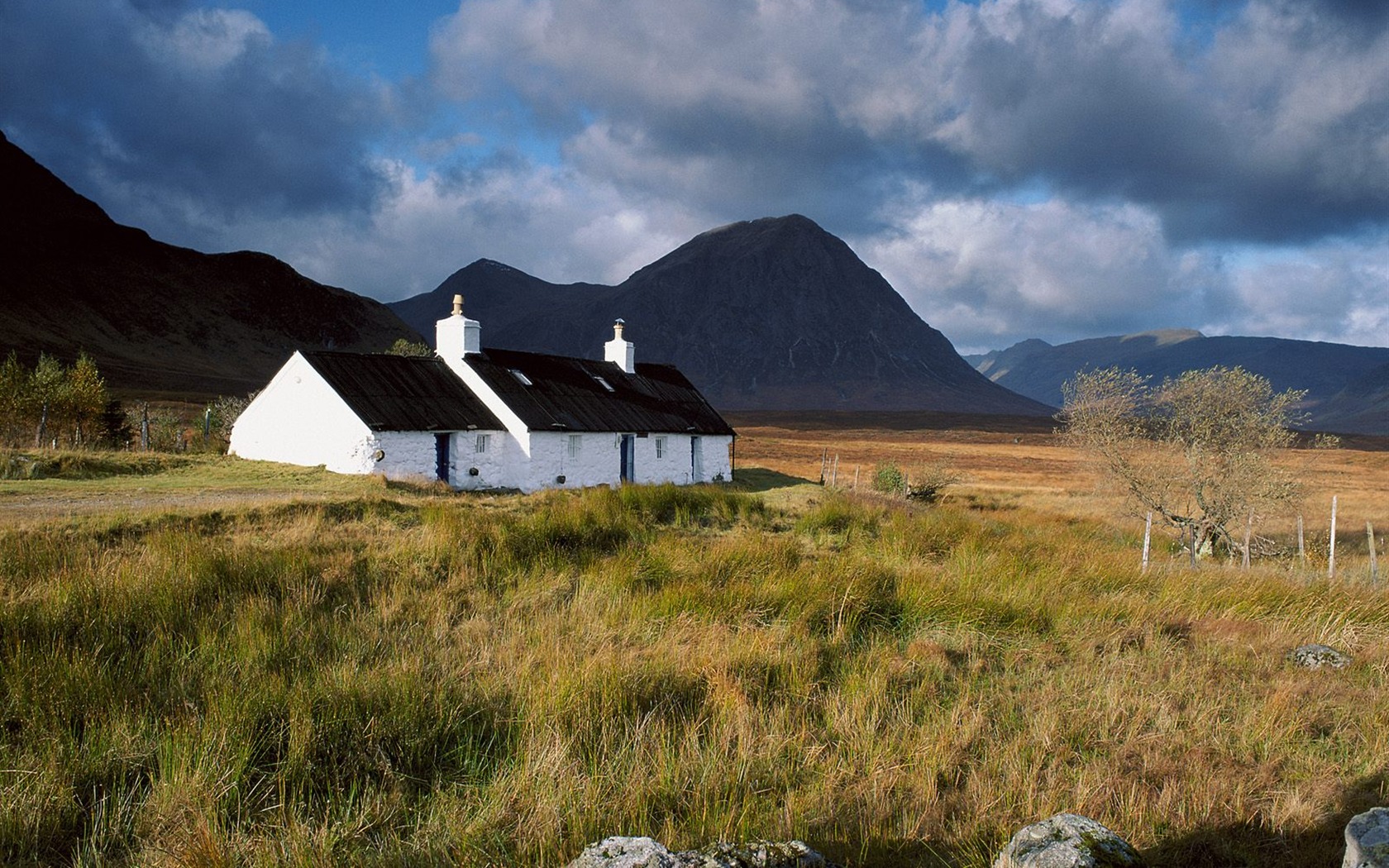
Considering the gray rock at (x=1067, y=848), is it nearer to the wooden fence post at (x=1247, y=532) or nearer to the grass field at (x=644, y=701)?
the grass field at (x=644, y=701)

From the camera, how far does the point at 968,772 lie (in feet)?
14.5

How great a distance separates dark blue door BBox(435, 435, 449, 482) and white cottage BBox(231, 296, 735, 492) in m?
0.03

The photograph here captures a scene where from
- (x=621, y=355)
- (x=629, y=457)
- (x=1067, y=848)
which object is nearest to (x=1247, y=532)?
(x=1067, y=848)

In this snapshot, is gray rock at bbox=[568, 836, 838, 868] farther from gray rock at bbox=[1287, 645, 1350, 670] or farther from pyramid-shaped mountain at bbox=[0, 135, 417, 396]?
pyramid-shaped mountain at bbox=[0, 135, 417, 396]

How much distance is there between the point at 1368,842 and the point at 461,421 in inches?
947

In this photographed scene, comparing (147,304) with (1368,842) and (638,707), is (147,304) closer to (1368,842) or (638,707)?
(638,707)

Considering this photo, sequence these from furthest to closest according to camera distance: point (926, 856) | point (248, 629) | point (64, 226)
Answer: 1. point (64, 226)
2. point (248, 629)
3. point (926, 856)

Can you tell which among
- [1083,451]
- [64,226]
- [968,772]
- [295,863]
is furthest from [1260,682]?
[64,226]

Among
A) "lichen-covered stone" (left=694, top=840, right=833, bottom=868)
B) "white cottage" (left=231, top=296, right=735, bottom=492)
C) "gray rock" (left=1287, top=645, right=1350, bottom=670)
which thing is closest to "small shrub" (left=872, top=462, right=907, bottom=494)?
"white cottage" (left=231, top=296, right=735, bottom=492)

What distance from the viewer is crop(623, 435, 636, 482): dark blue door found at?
29516 mm

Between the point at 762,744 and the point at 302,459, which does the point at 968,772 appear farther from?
the point at 302,459

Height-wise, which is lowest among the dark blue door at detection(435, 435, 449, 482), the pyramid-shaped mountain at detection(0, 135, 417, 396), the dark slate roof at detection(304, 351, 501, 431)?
the dark blue door at detection(435, 435, 449, 482)

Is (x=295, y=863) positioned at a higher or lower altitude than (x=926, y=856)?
higher

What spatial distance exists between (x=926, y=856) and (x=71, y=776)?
13.3ft
